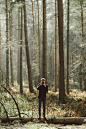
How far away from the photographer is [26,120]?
7.07m

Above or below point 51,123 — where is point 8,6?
above

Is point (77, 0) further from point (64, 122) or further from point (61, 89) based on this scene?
point (64, 122)

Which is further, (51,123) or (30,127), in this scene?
(51,123)

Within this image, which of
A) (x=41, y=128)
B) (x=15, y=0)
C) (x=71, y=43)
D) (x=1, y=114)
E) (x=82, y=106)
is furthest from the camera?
(x=71, y=43)

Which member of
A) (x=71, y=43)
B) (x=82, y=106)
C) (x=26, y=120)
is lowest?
(x=82, y=106)

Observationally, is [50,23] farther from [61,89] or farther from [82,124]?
[82,124]

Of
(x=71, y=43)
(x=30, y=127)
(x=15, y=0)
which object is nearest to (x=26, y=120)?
(x=30, y=127)

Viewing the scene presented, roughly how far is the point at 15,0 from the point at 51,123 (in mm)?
12420

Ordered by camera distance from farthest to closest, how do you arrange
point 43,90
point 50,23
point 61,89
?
point 50,23 → point 61,89 → point 43,90

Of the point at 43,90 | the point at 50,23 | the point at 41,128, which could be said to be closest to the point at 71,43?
the point at 50,23

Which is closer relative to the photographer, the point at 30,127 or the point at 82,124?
the point at 30,127

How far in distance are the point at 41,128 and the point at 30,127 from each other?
0.42 meters

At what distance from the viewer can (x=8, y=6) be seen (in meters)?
15.9

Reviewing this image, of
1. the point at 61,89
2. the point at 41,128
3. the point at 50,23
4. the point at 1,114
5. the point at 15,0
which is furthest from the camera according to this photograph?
the point at 50,23
